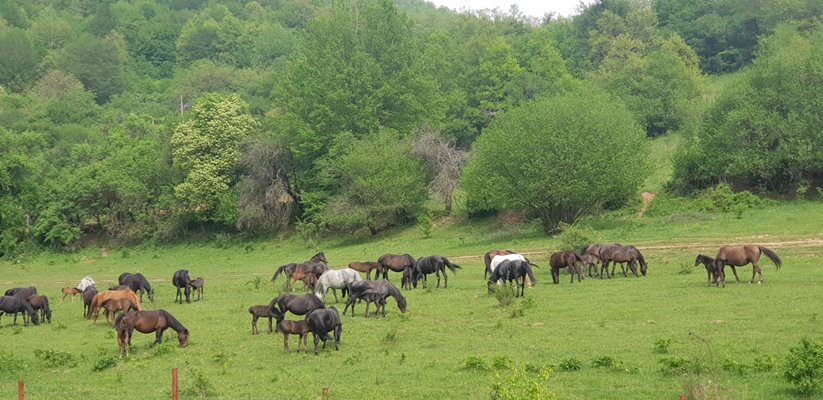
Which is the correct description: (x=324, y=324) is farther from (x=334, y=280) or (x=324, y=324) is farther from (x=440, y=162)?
(x=440, y=162)

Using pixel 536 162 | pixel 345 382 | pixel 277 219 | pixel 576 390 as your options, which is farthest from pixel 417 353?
pixel 277 219

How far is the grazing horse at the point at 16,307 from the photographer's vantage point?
30781 mm

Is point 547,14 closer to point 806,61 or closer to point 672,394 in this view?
point 806,61

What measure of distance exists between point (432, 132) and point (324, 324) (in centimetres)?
4271

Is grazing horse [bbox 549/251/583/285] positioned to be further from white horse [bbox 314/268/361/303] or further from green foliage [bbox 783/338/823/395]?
green foliage [bbox 783/338/823/395]

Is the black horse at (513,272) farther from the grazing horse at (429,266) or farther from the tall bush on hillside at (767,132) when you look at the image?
the tall bush on hillside at (767,132)

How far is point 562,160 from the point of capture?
4828 cm

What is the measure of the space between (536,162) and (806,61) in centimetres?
1764

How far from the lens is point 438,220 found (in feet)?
197

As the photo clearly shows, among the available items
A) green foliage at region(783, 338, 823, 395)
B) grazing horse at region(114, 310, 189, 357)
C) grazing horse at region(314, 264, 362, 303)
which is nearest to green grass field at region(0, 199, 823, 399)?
green foliage at region(783, 338, 823, 395)

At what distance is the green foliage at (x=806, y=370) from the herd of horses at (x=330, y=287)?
10792mm

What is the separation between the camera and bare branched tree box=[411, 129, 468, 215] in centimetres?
5975

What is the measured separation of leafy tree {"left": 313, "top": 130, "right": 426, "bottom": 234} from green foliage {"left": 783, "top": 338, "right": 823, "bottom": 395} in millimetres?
42368

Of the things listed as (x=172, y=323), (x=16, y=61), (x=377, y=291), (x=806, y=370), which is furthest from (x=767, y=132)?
(x=16, y=61)
